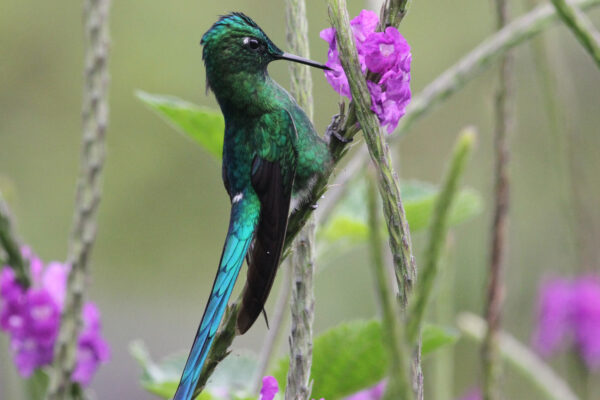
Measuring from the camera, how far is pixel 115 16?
7.90 m

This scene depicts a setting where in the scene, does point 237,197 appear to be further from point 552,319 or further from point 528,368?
point 552,319

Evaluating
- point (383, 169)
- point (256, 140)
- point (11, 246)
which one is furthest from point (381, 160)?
point (11, 246)

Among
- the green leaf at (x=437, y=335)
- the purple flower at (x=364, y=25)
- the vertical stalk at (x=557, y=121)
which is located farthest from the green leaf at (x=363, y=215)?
the purple flower at (x=364, y=25)

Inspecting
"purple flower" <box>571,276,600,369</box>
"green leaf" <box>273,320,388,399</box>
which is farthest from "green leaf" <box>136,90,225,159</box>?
"purple flower" <box>571,276,600,369</box>

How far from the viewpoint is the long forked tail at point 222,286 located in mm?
778

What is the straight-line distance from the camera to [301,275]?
0.98 m

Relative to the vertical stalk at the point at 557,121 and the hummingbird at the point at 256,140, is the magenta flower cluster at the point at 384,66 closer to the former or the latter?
the hummingbird at the point at 256,140

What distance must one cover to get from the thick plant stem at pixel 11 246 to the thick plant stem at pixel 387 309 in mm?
805

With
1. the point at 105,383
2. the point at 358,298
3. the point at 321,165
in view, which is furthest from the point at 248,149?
the point at 105,383

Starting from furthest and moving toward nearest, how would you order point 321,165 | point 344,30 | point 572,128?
point 572,128
point 321,165
point 344,30

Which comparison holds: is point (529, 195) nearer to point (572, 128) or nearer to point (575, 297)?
point (575, 297)

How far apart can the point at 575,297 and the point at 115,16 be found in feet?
20.7

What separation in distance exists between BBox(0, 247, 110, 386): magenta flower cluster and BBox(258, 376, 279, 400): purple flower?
1.87 ft

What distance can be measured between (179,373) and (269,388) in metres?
0.85
